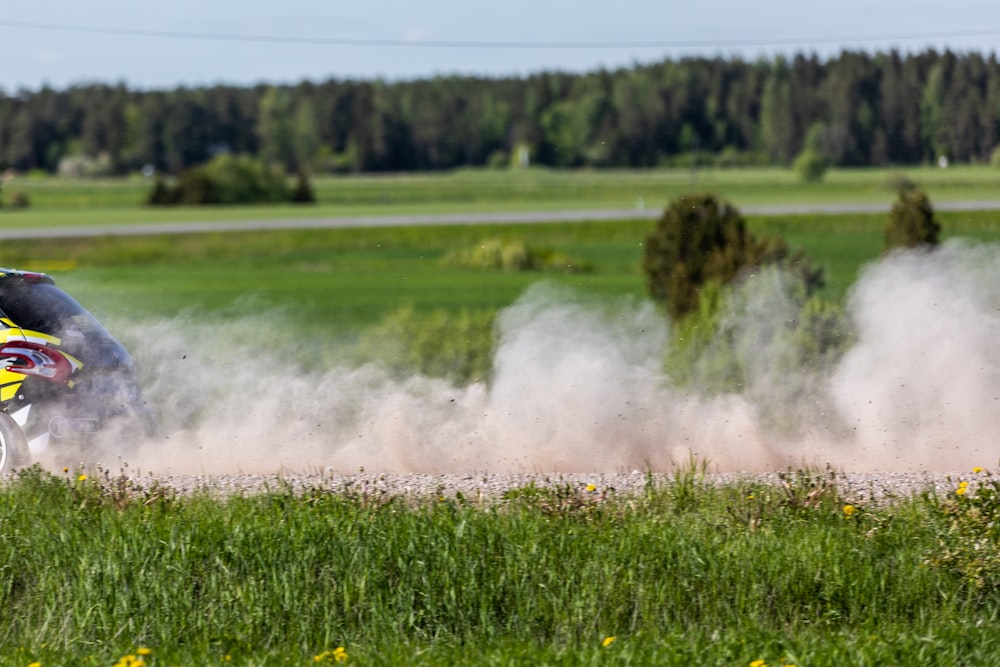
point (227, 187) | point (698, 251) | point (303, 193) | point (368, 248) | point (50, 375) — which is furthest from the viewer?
point (303, 193)

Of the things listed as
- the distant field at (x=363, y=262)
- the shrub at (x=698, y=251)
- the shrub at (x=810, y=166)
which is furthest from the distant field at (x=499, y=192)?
the shrub at (x=698, y=251)

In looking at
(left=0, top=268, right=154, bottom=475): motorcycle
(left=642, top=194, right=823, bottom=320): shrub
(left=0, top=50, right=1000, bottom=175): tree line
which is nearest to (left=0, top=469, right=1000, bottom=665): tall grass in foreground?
(left=0, top=268, right=154, bottom=475): motorcycle

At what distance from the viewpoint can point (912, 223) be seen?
1005 inches

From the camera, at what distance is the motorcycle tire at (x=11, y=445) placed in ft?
33.0

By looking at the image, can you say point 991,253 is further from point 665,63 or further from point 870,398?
point 665,63

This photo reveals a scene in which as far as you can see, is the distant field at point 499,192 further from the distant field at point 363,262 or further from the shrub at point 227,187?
the distant field at point 363,262

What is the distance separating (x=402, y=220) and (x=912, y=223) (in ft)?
119

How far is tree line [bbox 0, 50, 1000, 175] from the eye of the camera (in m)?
60.2

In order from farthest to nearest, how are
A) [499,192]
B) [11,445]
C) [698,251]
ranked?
[499,192], [698,251], [11,445]

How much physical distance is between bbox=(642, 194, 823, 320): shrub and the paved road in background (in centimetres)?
3184

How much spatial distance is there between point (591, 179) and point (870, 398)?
88.3m

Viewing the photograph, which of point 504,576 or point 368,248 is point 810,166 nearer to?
point 368,248

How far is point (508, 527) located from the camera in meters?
7.93

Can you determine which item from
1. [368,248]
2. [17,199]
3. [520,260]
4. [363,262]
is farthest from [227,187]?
[520,260]
